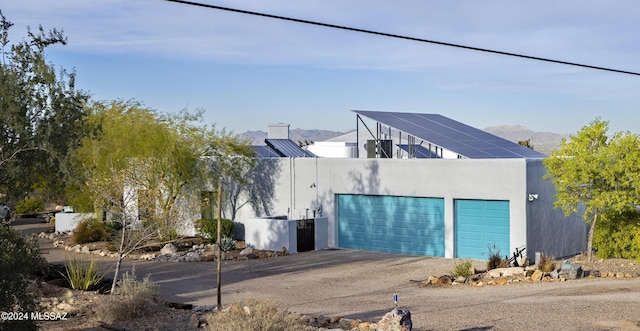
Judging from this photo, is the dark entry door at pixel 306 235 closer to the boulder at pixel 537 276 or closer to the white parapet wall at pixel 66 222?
the boulder at pixel 537 276

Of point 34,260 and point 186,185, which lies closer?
point 34,260

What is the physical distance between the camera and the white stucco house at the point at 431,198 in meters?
24.0

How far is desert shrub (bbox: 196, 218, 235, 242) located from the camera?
30062 mm

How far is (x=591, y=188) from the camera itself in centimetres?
2288

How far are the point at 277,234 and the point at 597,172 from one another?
1106 centimetres


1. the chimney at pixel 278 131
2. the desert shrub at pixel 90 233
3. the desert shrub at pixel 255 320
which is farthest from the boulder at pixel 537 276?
the chimney at pixel 278 131

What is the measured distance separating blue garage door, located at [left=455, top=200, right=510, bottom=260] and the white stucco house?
0.10ft

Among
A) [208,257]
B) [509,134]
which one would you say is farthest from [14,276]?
[509,134]

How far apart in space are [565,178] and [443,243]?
4781 mm

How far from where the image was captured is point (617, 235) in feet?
75.7

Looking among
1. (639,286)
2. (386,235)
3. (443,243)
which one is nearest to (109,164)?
(386,235)

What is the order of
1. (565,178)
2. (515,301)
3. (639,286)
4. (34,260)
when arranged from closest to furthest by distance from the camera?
(34,260) → (515,301) → (639,286) → (565,178)

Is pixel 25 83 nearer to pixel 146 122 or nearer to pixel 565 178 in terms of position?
pixel 146 122

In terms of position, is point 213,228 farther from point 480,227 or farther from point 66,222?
point 480,227
